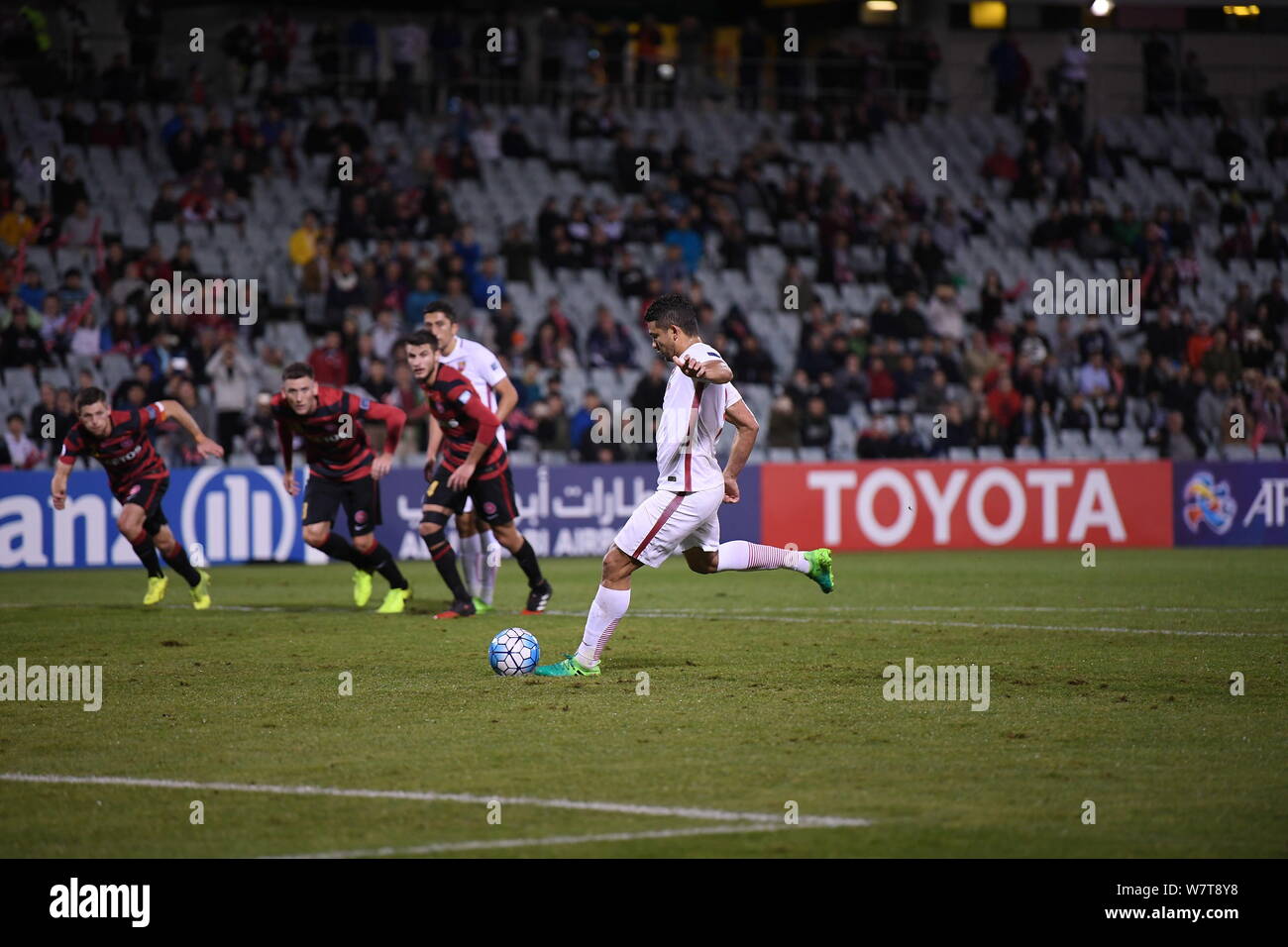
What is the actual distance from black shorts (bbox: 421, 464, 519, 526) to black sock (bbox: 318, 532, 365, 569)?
45.5 inches

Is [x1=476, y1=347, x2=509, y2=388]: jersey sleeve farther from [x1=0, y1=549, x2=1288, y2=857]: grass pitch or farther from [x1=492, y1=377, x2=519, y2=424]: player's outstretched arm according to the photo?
[x1=0, y1=549, x2=1288, y2=857]: grass pitch

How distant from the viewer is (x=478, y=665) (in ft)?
37.3

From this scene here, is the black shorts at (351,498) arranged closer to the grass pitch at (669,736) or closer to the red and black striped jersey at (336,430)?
the red and black striped jersey at (336,430)

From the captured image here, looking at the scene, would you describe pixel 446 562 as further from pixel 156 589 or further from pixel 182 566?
pixel 156 589

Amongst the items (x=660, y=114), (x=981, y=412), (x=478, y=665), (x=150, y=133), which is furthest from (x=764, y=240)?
(x=478, y=665)

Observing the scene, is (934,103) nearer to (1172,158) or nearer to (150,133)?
(1172,158)

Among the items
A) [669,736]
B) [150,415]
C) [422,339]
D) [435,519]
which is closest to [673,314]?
[669,736]

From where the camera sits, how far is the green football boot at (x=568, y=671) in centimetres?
1076

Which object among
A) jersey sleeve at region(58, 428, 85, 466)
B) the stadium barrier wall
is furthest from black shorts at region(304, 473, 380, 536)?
the stadium barrier wall

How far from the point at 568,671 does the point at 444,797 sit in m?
3.64

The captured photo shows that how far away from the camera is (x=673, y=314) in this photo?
34.0 feet

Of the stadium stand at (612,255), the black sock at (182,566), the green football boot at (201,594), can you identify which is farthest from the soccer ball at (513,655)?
the stadium stand at (612,255)

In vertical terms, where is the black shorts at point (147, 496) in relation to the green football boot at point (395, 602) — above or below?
above
